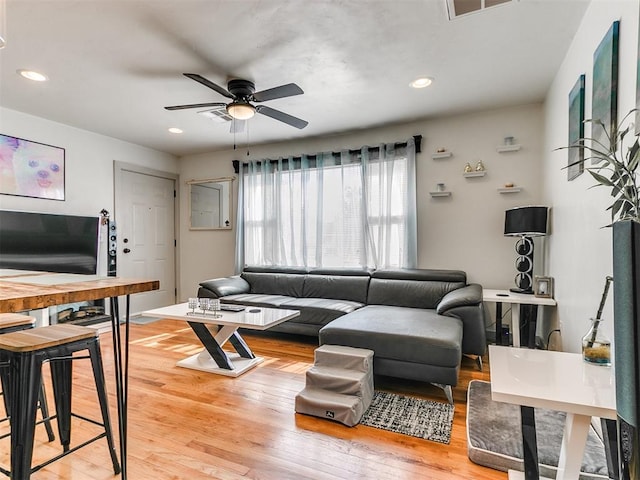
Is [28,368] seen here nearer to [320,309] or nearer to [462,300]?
[320,309]

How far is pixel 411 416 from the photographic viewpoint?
2121 millimetres

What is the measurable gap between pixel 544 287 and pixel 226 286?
11.0 feet

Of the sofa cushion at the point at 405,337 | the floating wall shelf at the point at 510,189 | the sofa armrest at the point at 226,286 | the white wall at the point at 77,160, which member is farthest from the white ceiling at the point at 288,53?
the sofa cushion at the point at 405,337

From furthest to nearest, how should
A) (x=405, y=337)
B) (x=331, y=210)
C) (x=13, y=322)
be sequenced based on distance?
1. (x=331, y=210)
2. (x=405, y=337)
3. (x=13, y=322)

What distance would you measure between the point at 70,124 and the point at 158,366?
122 inches

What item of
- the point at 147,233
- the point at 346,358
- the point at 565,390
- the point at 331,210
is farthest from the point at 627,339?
the point at 147,233

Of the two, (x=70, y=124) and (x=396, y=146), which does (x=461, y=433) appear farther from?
(x=70, y=124)

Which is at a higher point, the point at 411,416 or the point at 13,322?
the point at 13,322

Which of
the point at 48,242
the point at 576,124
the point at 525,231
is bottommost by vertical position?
the point at 48,242

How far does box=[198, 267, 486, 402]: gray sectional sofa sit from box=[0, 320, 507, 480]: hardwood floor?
0.29 metres

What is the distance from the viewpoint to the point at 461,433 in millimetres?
1944

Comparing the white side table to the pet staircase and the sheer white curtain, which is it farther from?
the pet staircase

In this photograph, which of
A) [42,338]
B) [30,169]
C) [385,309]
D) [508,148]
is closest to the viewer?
[42,338]

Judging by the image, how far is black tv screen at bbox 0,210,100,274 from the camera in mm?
3426
